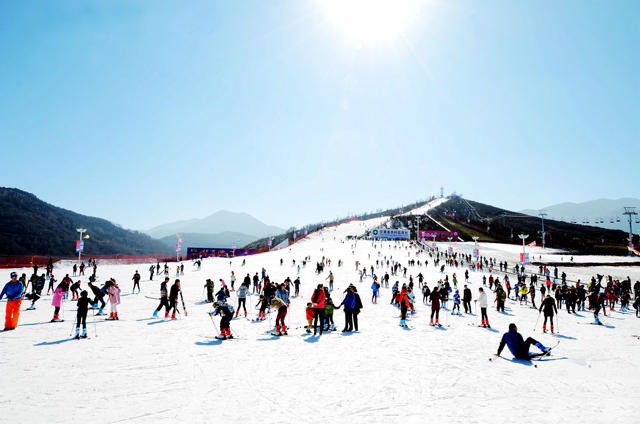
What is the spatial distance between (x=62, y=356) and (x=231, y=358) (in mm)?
3627

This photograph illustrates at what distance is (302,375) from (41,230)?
145 m

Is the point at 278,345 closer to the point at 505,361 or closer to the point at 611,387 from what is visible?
the point at 505,361

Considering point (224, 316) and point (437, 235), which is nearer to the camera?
point (224, 316)

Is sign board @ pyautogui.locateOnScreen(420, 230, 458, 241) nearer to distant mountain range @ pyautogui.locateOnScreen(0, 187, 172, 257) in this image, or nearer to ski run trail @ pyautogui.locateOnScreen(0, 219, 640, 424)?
ski run trail @ pyautogui.locateOnScreen(0, 219, 640, 424)

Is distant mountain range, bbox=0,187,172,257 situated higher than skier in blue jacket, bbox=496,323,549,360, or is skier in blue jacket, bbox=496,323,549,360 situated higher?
distant mountain range, bbox=0,187,172,257

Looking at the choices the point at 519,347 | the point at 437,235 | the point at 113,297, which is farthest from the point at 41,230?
the point at 519,347

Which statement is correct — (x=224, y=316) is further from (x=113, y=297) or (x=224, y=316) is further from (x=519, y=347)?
A: (x=519, y=347)

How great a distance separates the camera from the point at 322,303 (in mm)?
10188

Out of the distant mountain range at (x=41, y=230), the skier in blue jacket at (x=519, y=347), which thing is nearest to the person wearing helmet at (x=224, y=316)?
the skier in blue jacket at (x=519, y=347)

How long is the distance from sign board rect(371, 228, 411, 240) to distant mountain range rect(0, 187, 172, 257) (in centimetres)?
7656

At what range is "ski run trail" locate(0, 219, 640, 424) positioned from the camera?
16.3ft

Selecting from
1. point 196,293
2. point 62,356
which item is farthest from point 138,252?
point 62,356

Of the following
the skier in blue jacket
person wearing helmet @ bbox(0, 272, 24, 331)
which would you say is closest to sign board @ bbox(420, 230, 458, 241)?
the skier in blue jacket

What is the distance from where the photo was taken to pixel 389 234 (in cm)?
8769
